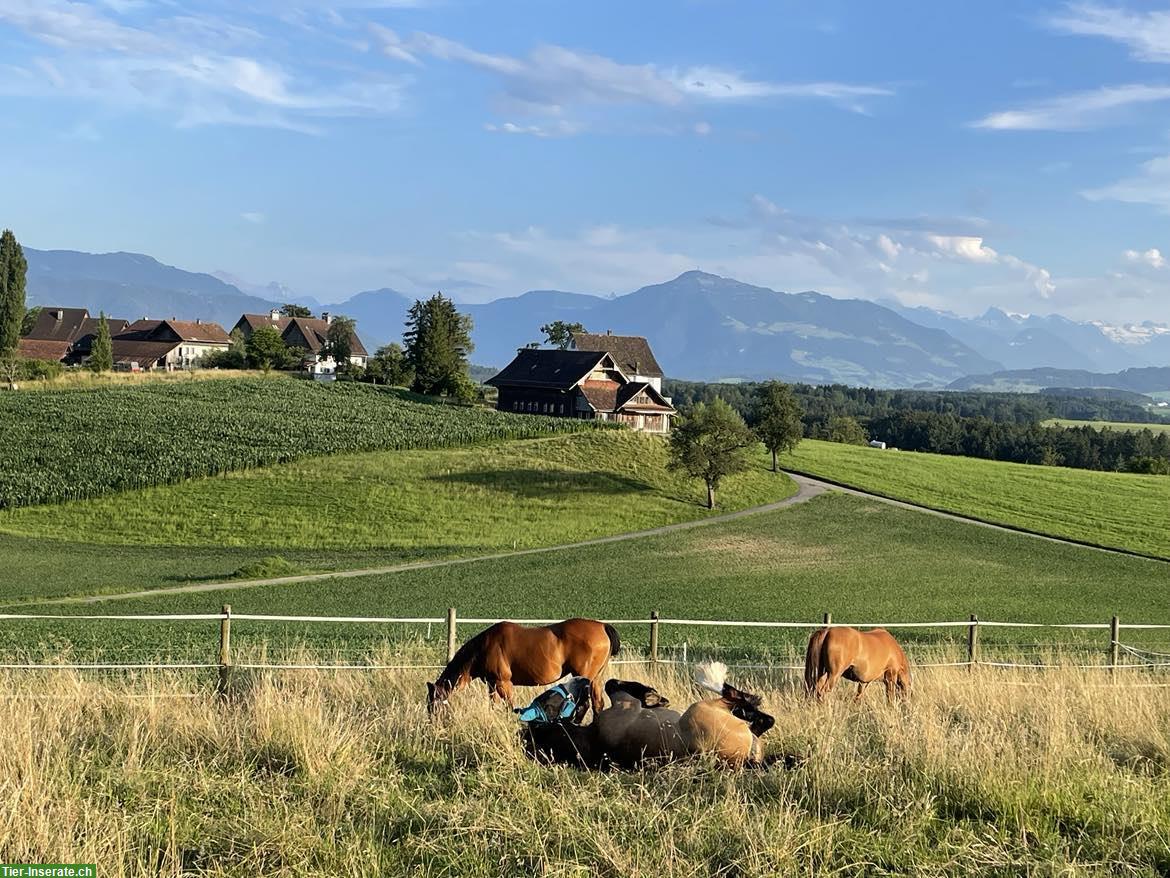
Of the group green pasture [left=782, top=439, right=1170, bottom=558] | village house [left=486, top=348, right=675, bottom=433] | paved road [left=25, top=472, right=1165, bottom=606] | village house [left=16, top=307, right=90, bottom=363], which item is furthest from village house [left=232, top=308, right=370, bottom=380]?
paved road [left=25, top=472, right=1165, bottom=606]

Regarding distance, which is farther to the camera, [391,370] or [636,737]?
[391,370]

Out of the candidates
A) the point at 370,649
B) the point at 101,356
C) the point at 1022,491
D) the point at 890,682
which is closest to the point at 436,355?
the point at 101,356

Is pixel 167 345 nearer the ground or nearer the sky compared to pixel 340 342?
nearer the ground

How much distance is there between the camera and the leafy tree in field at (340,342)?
126938 millimetres

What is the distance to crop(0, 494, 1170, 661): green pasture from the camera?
24.3 m

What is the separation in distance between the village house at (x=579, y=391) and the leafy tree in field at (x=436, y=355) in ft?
12.9

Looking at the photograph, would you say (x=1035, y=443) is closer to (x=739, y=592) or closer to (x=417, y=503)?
(x=417, y=503)

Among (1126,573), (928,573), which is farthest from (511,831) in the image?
(1126,573)

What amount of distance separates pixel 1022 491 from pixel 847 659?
66128 millimetres

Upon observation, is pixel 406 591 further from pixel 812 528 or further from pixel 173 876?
pixel 173 876

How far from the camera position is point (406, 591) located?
3694cm

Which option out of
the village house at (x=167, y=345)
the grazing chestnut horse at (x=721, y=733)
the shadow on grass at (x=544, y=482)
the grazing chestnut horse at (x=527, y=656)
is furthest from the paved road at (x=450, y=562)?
the village house at (x=167, y=345)

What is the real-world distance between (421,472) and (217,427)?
1852 centimetres

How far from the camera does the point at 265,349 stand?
118m
